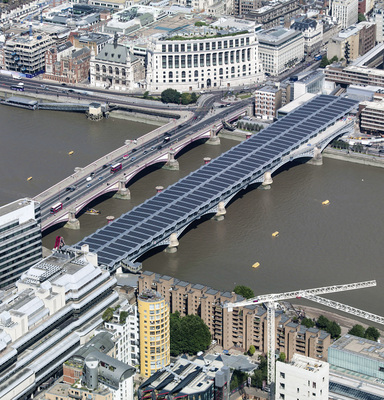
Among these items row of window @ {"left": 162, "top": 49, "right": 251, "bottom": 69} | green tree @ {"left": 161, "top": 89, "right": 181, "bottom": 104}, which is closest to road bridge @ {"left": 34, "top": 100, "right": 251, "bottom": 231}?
green tree @ {"left": 161, "top": 89, "right": 181, "bottom": 104}

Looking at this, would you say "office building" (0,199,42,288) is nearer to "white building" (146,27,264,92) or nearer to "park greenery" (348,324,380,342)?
"park greenery" (348,324,380,342)

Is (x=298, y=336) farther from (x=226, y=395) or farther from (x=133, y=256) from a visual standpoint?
(x=133, y=256)

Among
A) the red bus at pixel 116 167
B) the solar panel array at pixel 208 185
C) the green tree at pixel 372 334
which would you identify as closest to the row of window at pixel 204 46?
the solar panel array at pixel 208 185

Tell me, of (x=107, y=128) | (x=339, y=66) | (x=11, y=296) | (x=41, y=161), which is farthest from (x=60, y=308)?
(x=339, y=66)

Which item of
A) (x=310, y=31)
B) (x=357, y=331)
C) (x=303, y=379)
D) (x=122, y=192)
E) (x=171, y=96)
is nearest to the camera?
(x=303, y=379)

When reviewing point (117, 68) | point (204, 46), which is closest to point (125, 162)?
point (117, 68)

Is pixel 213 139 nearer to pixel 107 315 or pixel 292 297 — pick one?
pixel 292 297
